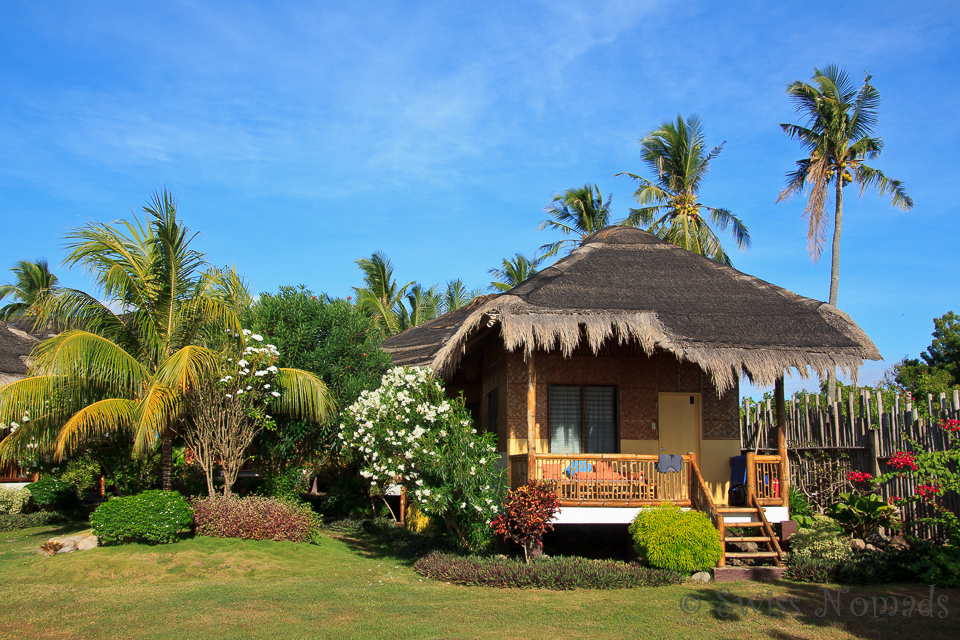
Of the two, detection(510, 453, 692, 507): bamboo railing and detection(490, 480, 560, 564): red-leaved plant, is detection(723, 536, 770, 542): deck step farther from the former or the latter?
detection(490, 480, 560, 564): red-leaved plant

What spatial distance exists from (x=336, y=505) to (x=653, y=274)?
9.58 meters

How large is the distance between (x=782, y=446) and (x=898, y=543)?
229cm

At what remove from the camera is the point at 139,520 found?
11.5 meters

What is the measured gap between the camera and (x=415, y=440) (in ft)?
36.0

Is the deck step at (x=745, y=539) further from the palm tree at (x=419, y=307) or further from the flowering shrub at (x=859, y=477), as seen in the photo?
the palm tree at (x=419, y=307)

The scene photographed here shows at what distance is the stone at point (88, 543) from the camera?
11.6 metres

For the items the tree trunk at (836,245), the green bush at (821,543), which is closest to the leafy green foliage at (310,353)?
the green bush at (821,543)

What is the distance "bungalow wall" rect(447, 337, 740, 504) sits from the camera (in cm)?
1338

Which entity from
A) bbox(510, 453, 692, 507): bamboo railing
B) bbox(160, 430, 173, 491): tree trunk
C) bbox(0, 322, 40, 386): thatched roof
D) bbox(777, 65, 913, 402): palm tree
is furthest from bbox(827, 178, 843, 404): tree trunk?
bbox(0, 322, 40, 386): thatched roof

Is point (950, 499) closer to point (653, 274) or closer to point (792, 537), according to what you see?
point (792, 537)

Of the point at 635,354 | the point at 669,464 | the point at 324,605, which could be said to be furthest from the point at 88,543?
the point at 635,354

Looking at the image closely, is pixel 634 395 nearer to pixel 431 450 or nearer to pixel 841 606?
pixel 431 450

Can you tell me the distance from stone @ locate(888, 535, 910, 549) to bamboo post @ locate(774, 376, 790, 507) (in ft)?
5.32

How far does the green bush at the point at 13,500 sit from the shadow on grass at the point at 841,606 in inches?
646
